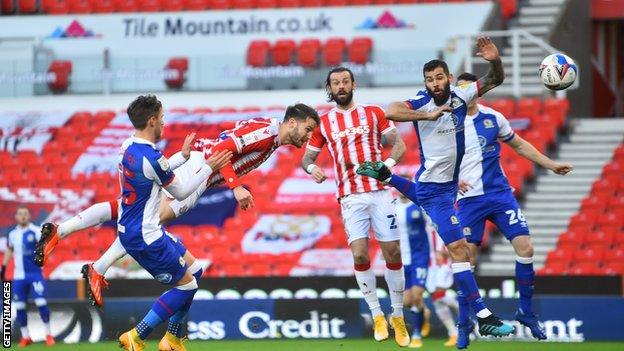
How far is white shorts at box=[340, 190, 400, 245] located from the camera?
13.1 m

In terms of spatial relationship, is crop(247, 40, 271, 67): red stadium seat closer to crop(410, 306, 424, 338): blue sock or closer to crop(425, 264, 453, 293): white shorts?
crop(425, 264, 453, 293): white shorts

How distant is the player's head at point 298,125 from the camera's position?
13078 mm

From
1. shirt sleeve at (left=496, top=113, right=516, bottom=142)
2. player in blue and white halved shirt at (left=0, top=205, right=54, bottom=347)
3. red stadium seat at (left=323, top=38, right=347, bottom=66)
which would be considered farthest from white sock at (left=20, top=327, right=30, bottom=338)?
red stadium seat at (left=323, top=38, right=347, bottom=66)

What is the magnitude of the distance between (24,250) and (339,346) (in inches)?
198

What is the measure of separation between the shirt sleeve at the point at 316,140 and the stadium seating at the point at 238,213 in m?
7.89

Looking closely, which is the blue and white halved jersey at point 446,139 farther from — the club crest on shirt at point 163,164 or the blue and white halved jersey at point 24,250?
the blue and white halved jersey at point 24,250

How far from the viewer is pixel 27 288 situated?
59.5 ft

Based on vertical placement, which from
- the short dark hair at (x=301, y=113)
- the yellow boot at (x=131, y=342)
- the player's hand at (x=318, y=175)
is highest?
the short dark hair at (x=301, y=113)

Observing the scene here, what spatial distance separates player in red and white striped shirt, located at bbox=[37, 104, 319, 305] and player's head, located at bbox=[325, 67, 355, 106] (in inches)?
10.2

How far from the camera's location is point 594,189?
859 inches

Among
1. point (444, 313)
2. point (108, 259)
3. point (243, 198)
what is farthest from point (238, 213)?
point (243, 198)

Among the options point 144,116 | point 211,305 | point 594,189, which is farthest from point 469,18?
point 144,116

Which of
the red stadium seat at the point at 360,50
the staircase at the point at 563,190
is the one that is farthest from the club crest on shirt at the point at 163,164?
the red stadium seat at the point at 360,50

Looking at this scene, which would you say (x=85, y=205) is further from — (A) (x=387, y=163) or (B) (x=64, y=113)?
(A) (x=387, y=163)
